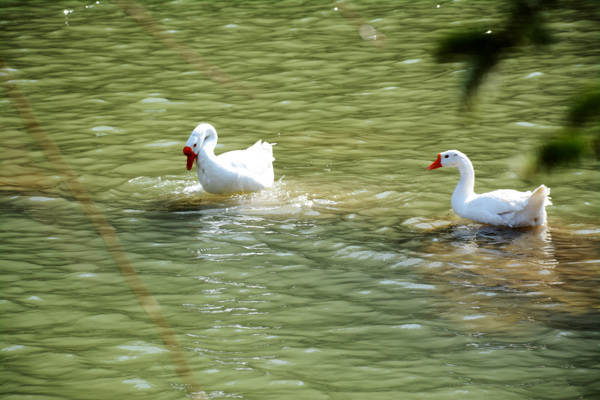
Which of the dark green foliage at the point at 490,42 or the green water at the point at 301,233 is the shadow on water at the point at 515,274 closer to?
the green water at the point at 301,233

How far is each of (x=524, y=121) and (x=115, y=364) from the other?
8152 mm

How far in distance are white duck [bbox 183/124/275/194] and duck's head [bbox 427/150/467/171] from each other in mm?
2157

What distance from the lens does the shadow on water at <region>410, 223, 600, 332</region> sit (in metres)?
6.38

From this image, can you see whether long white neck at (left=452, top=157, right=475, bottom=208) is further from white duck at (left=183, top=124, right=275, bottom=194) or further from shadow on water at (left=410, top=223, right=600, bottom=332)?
white duck at (left=183, top=124, right=275, bottom=194)

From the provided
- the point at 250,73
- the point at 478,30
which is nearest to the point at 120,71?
the point at 250,73

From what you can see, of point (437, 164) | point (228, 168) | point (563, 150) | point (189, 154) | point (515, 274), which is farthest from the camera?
point (189, 154)

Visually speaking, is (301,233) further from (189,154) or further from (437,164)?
(189,154)

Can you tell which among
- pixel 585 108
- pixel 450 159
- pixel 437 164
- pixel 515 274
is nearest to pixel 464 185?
pixel 450 159

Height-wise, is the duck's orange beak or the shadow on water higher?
the duck's orange beak

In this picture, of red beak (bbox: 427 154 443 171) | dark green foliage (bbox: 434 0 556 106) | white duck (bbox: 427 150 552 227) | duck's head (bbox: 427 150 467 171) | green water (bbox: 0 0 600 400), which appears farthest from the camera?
red beak (bbox: 427 154 443 171)

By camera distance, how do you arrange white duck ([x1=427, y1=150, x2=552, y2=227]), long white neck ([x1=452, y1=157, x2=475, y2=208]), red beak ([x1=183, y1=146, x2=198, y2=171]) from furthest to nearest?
red beak ([x1=183, y1=146, x2=198, y2=171])
long white neck ([x1=452, y1=157, x2=475, y2=208])
white duck ([x1=427, y1=150, x2=552, y2=227])

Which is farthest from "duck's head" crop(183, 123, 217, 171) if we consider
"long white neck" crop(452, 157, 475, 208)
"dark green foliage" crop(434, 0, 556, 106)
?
"dark green foliage" crop(434, 0, 556, 106)

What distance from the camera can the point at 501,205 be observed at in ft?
28.8

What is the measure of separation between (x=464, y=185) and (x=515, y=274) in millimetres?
1985
